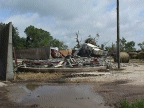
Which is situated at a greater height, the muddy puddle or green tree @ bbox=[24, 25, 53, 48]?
green tree @ bbox=[24, 25, 53, 48]

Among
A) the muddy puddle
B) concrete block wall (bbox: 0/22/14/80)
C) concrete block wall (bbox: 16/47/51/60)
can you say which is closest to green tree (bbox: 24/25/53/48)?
concrete block wall (bbox: 16/47/51/60)

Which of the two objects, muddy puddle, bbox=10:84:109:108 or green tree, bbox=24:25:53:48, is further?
green tree, bbox=24:25:53:48

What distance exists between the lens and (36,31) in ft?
279

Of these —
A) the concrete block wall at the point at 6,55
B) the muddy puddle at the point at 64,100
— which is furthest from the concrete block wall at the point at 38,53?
the muddy puddle at the point at 64,100

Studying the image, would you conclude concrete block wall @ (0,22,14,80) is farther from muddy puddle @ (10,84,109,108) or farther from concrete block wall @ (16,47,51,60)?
concrete block wall @ (16,47,51,60)

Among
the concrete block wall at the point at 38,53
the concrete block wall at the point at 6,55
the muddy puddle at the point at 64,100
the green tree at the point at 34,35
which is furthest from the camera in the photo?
the green tree at the point at 34,35

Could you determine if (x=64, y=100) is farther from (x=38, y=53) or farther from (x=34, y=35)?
(x=34, y=35)

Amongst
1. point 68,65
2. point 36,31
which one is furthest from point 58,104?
point 36,31

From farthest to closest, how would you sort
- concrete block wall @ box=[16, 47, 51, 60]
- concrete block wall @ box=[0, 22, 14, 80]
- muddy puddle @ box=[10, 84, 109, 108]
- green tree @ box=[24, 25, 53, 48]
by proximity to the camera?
green tree @ box=[24, 25, 53, 48] < concrete block wall @ box=[16, 47, 51, 60] < concrete block wall @ box=[0, 22, 14, 80] < muddy puddle @ box=[10, 84, 109, 108]

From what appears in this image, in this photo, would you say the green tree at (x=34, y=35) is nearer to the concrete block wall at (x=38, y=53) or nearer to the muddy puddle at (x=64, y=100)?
the concrete block wall at (x=38, y=53)

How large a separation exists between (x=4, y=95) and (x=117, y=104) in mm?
4213

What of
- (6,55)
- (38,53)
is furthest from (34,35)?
(6,55)

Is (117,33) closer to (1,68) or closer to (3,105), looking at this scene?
(1,68)

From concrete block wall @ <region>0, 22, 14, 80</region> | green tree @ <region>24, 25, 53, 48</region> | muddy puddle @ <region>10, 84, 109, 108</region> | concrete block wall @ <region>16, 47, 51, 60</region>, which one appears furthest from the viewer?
green tree @ <region>24, 25, 53, 48</region>
